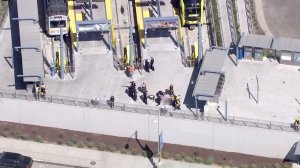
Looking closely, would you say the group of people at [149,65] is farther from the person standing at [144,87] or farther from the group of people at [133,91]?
the group of people at [133,91]

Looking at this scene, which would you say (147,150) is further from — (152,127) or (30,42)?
(30,42)

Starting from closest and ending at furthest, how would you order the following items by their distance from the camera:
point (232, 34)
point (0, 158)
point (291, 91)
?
point (0, 158), point (291, 91), point (232, 34)

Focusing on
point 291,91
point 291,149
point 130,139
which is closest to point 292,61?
point 291,91

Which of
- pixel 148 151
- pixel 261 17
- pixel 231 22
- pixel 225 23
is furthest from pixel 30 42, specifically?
pixel 261 17

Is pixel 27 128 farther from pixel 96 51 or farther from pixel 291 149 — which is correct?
pixel 291 149

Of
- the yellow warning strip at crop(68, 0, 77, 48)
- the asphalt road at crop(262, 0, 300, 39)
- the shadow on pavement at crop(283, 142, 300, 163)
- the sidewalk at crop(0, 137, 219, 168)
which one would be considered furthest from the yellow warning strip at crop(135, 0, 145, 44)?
the shadow on pavement at crop(283, 142, 300, 163)

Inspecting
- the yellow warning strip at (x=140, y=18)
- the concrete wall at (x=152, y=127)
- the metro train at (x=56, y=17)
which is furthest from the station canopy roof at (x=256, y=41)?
the metro train at (x=56, y=17)
